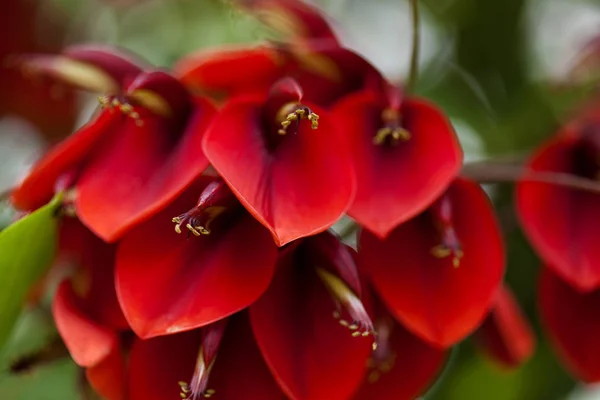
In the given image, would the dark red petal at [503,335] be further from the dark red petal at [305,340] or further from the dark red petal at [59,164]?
the dark red petal at [59,164]

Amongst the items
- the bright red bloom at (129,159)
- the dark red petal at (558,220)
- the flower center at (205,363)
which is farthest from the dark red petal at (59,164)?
the dark red petal at (558,220)

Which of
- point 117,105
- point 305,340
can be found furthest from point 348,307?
point 117,105

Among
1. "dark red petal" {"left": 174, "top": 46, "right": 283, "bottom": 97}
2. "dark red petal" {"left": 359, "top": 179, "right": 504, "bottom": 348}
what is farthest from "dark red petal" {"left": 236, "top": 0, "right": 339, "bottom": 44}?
"dark red petal" {"left": 359, "top": 179, "right": 504, "bottom": 348}

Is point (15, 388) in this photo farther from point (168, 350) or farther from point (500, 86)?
point (500, 86)

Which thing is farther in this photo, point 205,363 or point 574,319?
point 574,319

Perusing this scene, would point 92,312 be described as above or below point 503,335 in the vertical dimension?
above

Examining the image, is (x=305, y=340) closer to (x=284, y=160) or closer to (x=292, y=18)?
(x=284, y=160)
